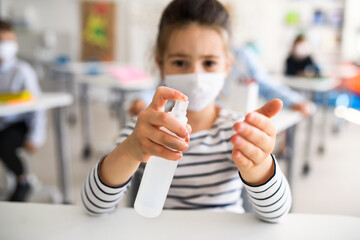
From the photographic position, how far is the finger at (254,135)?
38 cm

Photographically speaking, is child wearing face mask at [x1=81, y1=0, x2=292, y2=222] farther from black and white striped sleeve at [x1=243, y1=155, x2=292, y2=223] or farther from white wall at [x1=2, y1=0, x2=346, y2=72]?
white wall at [x1=2, y1=0, x2=346, y2=72]

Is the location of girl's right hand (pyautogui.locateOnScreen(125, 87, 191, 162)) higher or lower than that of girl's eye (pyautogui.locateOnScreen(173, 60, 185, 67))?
lower

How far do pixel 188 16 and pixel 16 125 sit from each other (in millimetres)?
1313

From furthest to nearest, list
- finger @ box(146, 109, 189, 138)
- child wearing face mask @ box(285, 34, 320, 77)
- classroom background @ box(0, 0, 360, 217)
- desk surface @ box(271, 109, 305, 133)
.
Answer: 1. classroom background @ box(0, 0, 360, 217)
2. child wearing face mask @ box(285, 34, 320, 77)
3. desk surface @ box(271, 109, 305, 133)
4. finger @ box(146, 109, 189, 138)

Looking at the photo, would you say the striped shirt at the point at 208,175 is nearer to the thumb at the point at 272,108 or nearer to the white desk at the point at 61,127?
the thumb at the point at 272,108

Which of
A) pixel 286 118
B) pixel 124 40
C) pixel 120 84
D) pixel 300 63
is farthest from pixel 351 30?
pixel 286 118

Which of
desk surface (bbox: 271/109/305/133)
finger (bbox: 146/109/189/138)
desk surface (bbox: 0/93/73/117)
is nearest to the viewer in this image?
finger (bbox: 146/109/189/138)

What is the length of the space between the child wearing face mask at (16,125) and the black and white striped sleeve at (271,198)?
140 cm

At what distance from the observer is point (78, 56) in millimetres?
4953

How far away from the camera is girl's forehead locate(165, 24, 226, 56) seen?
629 millimetres

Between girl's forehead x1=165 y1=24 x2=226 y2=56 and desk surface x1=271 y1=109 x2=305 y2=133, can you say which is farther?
desk surface x1=271 y1=109 x2=305 y2=133

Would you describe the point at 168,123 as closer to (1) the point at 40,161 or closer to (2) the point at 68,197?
(2) the point at 68,197

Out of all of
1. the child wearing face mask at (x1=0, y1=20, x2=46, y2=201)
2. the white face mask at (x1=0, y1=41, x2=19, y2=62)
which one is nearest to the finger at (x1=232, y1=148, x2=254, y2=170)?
the child wearing face mask at (x1=0, y1=20, x2=46, y2=201)

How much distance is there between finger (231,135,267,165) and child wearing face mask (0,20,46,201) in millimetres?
1454
